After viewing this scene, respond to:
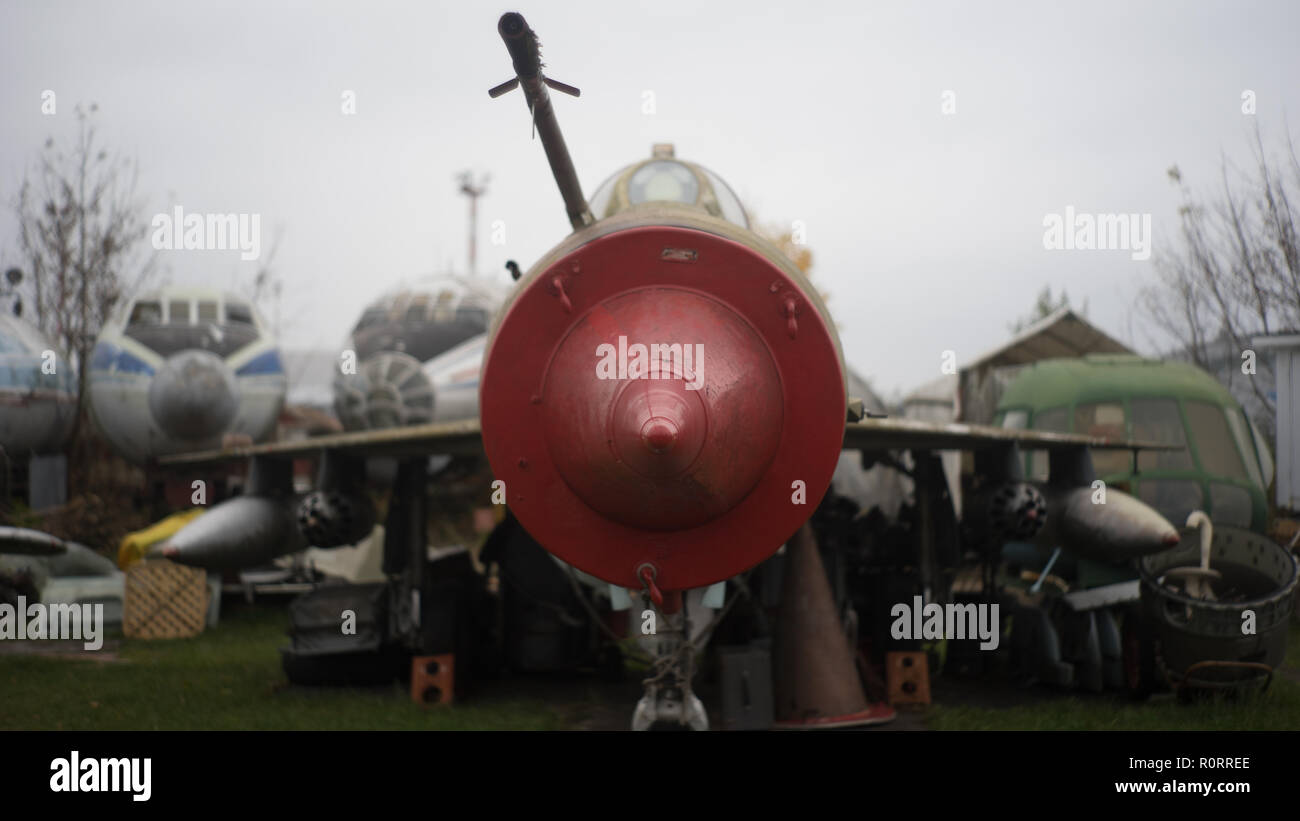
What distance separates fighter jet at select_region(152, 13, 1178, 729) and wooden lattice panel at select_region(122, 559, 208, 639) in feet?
33.7

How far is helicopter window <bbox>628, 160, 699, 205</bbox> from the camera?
16.6ft

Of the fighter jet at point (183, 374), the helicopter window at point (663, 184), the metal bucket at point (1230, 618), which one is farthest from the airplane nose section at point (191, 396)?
the metal bucket at point (1230, 618)

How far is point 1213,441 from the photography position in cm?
1136

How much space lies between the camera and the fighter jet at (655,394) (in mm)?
3145

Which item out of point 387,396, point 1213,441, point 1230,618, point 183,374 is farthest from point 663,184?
point 387,396

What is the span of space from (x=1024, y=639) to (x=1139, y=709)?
1.43 meters

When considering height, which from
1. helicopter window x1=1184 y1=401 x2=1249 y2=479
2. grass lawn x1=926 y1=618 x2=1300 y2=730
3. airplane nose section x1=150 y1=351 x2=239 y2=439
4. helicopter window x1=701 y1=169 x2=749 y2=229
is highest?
helicopter window x1=701 y1=169 x2=749 y2=229

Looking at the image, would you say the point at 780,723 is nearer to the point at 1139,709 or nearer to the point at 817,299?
the point at 1139,709

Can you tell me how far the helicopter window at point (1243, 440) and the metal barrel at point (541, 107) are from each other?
9876 millimetres

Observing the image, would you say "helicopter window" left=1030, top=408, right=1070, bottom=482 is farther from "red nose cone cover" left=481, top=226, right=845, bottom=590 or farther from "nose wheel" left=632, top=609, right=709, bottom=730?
"red nose cone cover" left=481, top=226, right=845, bottom=590

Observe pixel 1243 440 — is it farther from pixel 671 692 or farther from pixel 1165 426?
pixel 671 692

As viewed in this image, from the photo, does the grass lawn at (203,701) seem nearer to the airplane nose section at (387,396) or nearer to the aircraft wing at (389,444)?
the aircraft wing at (389,444)

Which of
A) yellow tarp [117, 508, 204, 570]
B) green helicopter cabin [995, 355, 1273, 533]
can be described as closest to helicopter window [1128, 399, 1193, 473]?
green helicopter cabin [995, 355, 1273, 533]

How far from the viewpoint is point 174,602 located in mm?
12266
